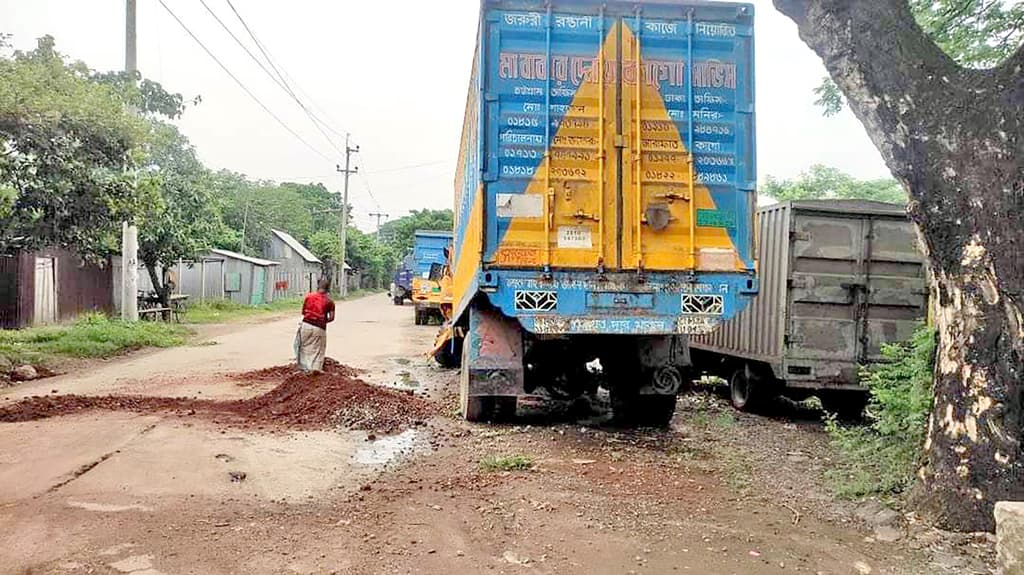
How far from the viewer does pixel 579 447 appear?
7.10 metres

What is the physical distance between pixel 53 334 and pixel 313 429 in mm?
10898

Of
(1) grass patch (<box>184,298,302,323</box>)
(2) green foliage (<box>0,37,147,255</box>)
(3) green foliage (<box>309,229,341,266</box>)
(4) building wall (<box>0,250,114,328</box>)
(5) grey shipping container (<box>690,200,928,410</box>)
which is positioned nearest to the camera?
(5) grey shipping container (<box>690,200,928,410</box>)

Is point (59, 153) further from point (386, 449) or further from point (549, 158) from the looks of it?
point (549, 158)

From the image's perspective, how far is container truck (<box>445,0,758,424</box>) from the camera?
6867 millimetres

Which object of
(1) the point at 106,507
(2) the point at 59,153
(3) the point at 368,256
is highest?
(3) the point at 368,256

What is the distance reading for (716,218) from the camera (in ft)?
23.0

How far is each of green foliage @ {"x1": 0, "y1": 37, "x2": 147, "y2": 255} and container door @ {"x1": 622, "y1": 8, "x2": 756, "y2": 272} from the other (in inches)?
309

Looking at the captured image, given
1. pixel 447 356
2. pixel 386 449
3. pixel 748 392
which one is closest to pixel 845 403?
pixel 748 392

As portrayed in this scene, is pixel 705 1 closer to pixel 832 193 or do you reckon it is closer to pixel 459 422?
pixel 459 422

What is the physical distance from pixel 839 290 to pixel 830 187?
2242 cm

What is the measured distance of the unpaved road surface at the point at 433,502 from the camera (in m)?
4.18

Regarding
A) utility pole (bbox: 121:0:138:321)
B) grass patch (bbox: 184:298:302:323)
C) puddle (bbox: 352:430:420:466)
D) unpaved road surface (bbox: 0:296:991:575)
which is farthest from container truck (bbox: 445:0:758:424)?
grass patch (bbox: 184:298:302:323)

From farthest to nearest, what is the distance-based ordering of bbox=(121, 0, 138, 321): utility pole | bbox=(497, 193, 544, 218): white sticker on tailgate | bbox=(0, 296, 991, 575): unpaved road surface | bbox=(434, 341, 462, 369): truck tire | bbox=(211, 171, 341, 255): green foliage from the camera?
bbox=(211, 171, 341, 255): green foliage
bbox=(121, 0, 138, 321): utility pole
bbox=(434, 341, 462, 369): truck tire
bbox=(497, 193, 544, 218): white sticker on tailgate
bbox=(0, 296, 991, 575): unpaved road surface

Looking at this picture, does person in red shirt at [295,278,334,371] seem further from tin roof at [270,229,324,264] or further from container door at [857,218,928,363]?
tin roof at [270,229,324,264]
